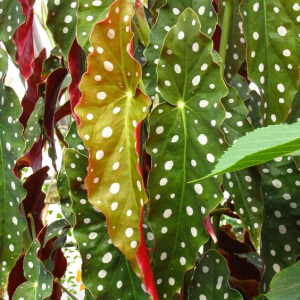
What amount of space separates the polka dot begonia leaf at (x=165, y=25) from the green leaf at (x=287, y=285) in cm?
33

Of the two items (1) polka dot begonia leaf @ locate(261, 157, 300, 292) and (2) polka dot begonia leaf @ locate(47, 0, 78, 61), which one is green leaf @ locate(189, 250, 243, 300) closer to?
(1) polka dot begonia leaf @ locate(261, 157, 300, 292)

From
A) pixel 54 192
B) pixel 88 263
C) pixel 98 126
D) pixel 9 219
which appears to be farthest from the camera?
pixel 54 192

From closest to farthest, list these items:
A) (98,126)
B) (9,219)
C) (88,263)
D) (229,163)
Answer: (229,163) → (98,126) → (88,263) → (9,219)

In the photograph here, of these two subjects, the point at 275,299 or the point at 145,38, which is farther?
the point at 145,38

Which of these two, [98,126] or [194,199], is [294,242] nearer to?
[194,199]

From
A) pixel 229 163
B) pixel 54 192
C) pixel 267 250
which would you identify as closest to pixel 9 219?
pixel 267 250

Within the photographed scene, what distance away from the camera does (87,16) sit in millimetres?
669

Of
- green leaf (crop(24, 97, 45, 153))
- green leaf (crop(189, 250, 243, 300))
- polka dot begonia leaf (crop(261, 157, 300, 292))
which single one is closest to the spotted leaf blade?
green leaf (crop(189, 250, 243, 300))

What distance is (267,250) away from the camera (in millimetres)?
774

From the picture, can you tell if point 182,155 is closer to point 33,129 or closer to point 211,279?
point 211,279

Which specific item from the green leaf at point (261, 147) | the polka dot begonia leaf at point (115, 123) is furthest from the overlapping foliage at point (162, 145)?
the green leaf at point (261, 147)

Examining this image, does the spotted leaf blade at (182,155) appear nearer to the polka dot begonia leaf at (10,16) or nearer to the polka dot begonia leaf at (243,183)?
the polka dot begonia leaf at (243,183)

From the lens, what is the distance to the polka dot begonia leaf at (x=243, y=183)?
0.67 metres

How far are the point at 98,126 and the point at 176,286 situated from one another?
0.24 metres
